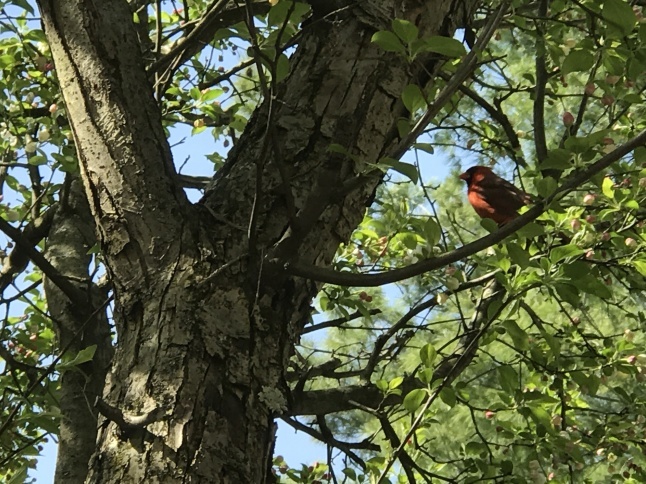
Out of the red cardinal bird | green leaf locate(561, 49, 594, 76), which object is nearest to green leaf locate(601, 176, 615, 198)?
green leaf locate(561, 49, 594, 76)

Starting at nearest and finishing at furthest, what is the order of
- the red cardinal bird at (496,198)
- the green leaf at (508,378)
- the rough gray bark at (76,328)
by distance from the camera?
1. the green leaf at (508,378)
2. the rough gray bark at (76,328)
3. the red cardinal bird at (496,198)

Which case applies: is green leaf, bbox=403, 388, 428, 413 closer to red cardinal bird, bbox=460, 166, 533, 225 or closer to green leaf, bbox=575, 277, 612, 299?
green leaf, bbox=575, 277, 612, 299

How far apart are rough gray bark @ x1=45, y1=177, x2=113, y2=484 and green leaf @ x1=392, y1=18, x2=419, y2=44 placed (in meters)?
1.09

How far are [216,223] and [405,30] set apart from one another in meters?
0.49

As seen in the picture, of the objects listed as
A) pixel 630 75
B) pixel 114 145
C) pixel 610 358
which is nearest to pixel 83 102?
pixel 114 145

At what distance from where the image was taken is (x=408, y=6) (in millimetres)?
1601

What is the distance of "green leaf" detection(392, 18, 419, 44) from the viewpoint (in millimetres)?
1228

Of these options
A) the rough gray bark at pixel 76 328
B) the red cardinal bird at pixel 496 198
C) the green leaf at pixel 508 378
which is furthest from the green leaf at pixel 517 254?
the red cardinal bird at pixel 496 198

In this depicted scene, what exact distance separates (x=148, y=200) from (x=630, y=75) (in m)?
1.03

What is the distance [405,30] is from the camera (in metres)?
1.23

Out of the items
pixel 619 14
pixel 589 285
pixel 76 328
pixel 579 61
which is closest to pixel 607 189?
pixel 589 285

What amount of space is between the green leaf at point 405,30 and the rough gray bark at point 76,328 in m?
1.09

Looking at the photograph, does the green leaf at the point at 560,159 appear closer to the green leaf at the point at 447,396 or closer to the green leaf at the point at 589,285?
the green leaf at the point at 589,285

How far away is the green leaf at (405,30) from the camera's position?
48.3 inches
